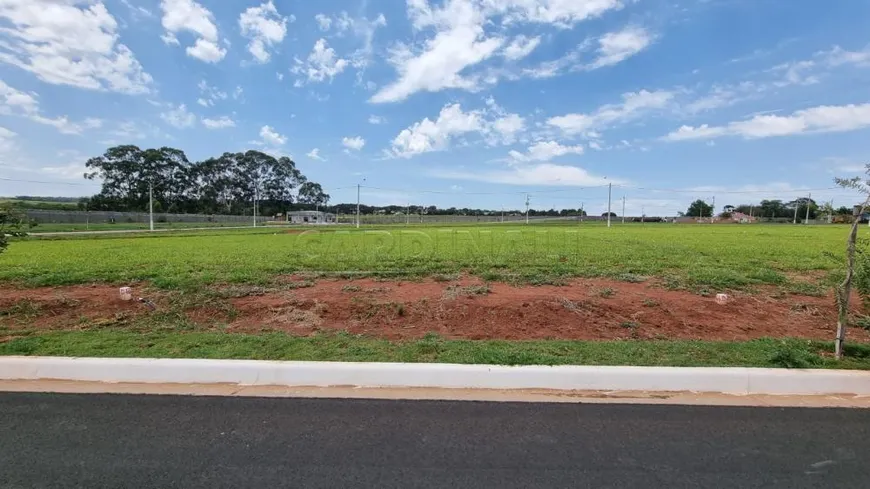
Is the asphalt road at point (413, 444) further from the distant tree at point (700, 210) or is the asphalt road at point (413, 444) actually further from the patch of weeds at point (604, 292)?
the distant tree at point (700, 210)

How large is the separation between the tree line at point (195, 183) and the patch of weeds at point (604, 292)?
8039 cm

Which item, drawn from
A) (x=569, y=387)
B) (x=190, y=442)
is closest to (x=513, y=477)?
(x=569, y=387)

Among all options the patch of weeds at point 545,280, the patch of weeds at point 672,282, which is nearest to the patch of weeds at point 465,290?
the patch of weeds at point 545,280

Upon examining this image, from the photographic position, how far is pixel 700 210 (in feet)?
413

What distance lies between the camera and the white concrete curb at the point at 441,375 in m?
4.14

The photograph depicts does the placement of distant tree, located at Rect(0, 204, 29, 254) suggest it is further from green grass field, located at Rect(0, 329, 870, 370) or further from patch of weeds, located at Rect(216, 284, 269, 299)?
patch of weeds, located at Rect(216, 284, 269, 299)

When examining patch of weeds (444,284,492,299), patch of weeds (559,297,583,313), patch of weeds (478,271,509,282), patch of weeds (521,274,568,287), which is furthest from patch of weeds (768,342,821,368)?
patch of weeds (478,271,509,282)

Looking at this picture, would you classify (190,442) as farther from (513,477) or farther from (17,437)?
(513,477)

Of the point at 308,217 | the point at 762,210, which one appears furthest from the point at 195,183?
the point at 762,210

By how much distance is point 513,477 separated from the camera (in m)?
2.76

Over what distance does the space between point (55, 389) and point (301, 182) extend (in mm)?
131238

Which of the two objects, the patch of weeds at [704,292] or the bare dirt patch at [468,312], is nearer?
the bare dirt patch at [468,312]

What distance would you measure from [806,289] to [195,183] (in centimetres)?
11601

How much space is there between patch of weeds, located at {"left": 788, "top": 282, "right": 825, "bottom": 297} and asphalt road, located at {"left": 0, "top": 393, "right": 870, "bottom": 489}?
19.7 feet
